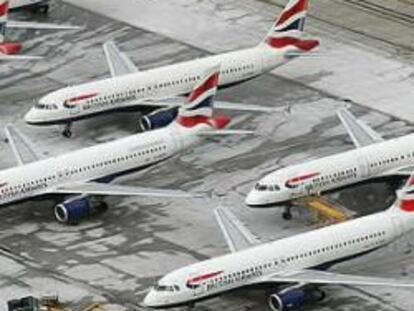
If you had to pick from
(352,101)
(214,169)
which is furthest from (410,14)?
Answer: (214,169)

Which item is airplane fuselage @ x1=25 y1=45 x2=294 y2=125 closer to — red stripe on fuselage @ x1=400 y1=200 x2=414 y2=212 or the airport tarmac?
the airport tarmac

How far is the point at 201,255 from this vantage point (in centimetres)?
9531

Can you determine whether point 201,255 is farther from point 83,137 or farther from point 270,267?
point 83,137

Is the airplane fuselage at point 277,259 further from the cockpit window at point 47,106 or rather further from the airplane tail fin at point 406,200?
the cockpit window at point 47,106

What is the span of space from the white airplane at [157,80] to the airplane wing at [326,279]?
26.3m

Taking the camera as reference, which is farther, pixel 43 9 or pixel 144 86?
pixel 43 9

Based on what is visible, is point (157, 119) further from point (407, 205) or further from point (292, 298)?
point (292, 298)

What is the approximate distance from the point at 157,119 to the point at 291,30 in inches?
506

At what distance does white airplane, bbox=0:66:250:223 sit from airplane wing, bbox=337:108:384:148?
632 cm

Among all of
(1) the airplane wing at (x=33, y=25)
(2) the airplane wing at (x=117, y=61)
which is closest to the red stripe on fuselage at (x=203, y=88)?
(2) the airplane wing at (x=117, y=61)

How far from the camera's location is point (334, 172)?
99.2 meters

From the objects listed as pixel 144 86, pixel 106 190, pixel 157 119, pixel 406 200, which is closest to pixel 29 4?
pixel 144 86

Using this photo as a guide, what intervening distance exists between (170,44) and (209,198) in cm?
2838

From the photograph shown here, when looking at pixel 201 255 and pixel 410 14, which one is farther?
pixel 410 14
